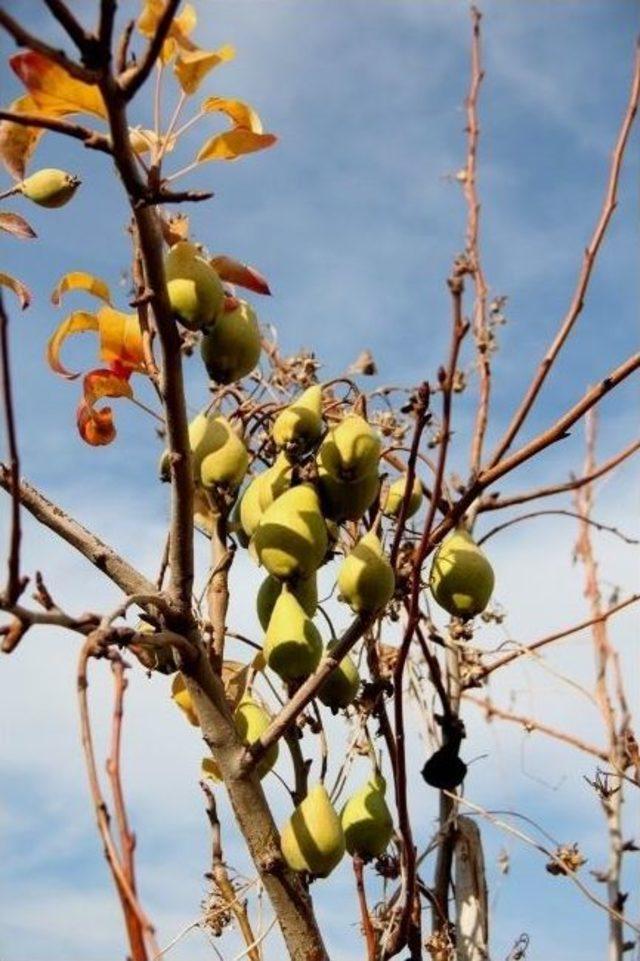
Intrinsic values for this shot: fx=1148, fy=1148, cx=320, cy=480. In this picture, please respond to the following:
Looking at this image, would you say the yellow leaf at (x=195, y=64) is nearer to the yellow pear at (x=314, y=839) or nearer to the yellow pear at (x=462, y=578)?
the yellow pear at (x=462, y=578)

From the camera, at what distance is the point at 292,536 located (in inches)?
38.2

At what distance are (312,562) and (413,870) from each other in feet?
0.96

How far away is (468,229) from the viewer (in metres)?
2.02

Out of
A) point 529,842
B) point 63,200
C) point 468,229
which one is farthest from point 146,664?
point 468,229

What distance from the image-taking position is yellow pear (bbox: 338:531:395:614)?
3.14ft

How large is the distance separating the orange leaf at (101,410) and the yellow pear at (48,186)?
172mm

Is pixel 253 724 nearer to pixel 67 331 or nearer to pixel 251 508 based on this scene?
pixel 251 508

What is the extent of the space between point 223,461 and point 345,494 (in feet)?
0.40

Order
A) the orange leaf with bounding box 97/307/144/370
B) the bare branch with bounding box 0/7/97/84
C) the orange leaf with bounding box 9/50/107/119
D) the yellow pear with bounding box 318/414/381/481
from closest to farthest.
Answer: the bare branch with bounding box 0/7/97/84, the orange leaf with bounding box 9/50/107/119, the yellow pear with bounding box 318/414/381/481, the orange leaf with bounding box 97/307/144/370

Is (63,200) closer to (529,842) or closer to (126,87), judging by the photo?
(126,87)

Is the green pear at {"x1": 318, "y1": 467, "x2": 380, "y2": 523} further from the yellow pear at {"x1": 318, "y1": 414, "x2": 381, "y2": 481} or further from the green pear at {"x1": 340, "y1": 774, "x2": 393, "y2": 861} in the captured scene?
the green pear at {"x1": 340, "y1": 774, "x2": 393, "y2": 861}

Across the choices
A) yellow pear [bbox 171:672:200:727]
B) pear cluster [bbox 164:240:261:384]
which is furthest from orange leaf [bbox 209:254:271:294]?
yellow pear [bbox 171:672:200:727]

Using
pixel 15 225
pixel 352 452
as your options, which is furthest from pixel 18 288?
pixel 352 452

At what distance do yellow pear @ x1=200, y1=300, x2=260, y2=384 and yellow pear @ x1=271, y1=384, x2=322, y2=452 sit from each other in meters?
0.06
